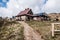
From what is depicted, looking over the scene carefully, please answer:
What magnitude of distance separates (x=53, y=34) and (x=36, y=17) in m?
48.8

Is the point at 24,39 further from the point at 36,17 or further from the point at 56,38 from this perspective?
the point at 36,17

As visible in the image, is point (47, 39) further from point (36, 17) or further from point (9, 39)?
point (36, 17)

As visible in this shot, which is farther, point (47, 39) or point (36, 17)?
point (36, 17)

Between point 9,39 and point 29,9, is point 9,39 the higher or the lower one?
the lower one

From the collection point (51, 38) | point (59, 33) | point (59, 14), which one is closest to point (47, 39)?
point (51, 38)

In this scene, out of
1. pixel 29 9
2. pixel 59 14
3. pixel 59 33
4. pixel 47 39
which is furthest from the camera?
pixel 59 14

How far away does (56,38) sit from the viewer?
16.0 metres

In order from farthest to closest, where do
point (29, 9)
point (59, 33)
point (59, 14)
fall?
point (59, 14), point (29, 9), point (59, 33)

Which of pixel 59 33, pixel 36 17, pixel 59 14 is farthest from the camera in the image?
pixel 59 14

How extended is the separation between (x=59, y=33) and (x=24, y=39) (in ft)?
13.2

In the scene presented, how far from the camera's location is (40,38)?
16.6 m

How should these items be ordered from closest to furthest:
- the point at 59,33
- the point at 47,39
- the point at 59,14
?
the point at 47,39 < the point at 59,33 < the point at 59,14

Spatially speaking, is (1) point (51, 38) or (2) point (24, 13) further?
(2) point (24, 13)

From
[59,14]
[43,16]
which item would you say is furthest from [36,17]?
[59,14]
